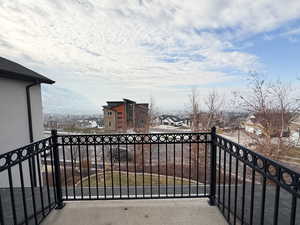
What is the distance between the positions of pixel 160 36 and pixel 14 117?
5.27m

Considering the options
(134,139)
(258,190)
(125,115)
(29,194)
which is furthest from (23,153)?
(125,115)

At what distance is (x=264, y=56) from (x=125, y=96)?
37.7 feet

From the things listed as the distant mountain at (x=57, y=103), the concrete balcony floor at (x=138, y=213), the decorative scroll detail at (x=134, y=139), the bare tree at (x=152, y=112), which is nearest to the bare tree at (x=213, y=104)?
the bare tree at (x=152, y=112)

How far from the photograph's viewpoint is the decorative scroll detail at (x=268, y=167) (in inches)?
35.4

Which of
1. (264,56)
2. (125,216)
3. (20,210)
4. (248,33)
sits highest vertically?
(248,33)

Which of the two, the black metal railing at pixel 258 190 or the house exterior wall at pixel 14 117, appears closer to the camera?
the black metal railing at pixel 258 190

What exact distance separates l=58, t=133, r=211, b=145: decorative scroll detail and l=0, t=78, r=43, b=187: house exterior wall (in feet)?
9.11

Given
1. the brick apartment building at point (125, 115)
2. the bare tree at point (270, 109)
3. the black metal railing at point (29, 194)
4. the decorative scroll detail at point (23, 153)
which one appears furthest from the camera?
the brick apartment building at point (125, 115)

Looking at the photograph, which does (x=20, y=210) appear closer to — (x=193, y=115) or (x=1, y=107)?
(x=1, y=107)

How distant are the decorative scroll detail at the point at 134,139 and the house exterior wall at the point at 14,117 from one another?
9.11ft

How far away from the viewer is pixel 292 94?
6855 mm

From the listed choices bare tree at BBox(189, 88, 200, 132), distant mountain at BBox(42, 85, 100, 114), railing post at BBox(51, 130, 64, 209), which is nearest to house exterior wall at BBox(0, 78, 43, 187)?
distant mountain at BBox(42, 85, 100, 114)

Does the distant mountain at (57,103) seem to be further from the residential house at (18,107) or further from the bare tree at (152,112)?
the bare tree at (152,112)

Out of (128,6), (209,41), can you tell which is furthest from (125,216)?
(209,41)
